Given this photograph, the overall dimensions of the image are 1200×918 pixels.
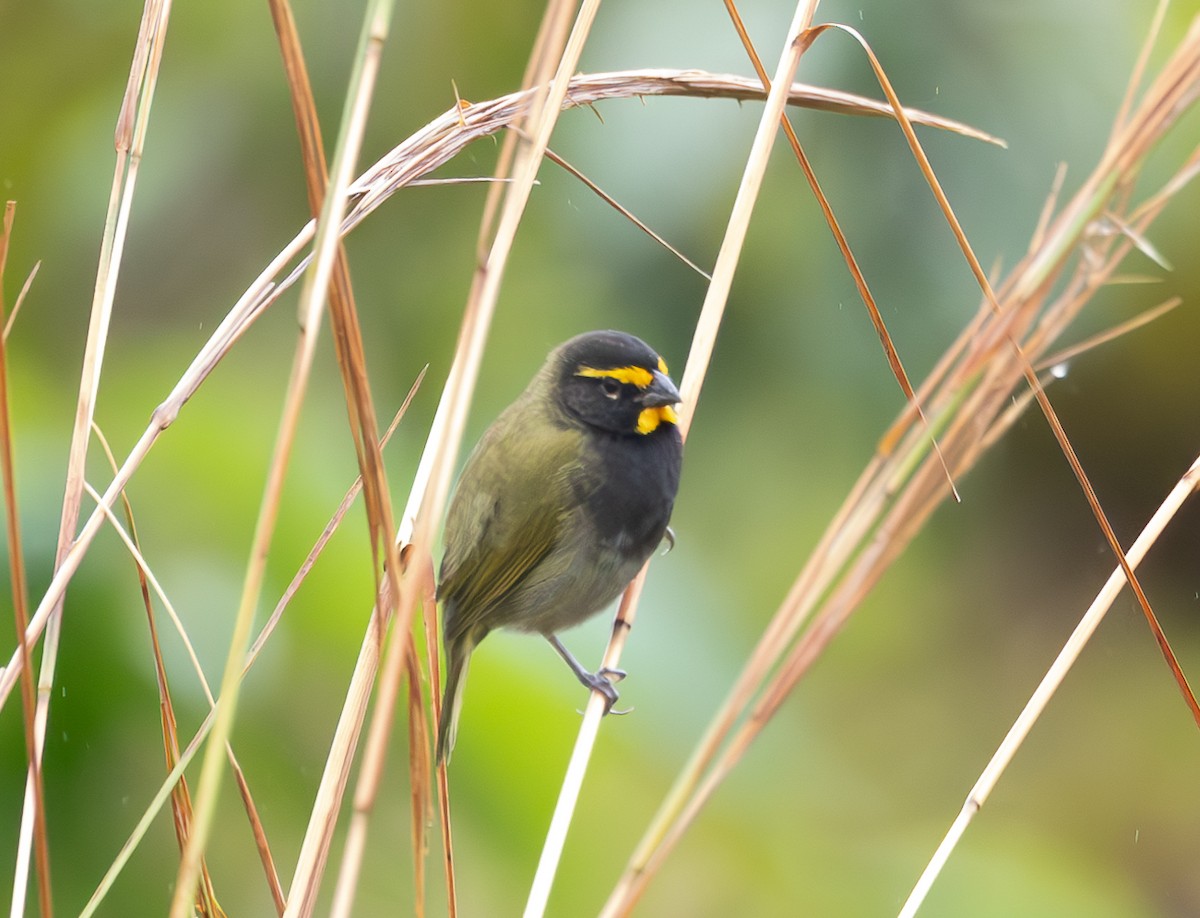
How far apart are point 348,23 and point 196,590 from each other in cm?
266

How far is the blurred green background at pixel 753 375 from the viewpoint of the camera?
442 centimetres

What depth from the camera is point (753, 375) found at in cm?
498

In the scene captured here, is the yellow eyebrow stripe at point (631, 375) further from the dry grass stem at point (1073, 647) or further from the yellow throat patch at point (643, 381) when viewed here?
the dry grass stem at point (1073, 647)

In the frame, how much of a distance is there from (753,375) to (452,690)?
2211mm

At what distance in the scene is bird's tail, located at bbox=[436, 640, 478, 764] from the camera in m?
3.06

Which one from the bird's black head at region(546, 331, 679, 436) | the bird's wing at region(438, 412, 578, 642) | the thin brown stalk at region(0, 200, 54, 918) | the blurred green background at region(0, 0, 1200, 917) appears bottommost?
the thin brown stalk at region(0, 200, 54, 918)

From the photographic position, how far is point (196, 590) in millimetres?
4027

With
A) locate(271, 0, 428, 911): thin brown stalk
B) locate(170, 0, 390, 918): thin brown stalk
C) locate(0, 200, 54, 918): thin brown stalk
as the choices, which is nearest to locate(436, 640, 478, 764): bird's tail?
locate(0, 200, 54, 918): thin brown stalk

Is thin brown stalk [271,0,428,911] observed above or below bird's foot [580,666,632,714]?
below

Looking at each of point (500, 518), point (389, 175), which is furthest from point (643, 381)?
point (389, 175)

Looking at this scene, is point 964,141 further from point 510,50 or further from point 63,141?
point 63,141

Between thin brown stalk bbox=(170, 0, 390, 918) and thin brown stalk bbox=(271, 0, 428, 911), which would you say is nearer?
thin brown stalk bbox=(170, 0, 390, 918)

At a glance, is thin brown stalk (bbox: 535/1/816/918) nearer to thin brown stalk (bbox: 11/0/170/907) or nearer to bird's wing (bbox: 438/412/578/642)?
bird's wing (bbox: 438/412/578/642)

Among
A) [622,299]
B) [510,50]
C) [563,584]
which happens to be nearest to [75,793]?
[563,584]
